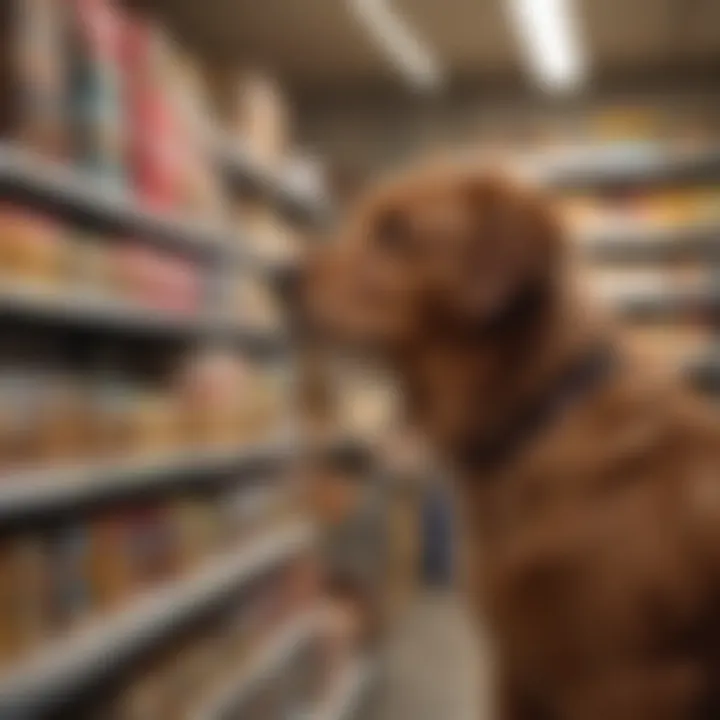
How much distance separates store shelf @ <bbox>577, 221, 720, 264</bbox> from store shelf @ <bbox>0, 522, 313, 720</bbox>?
A: 2741mm

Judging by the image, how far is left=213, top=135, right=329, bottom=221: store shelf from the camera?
3.93m

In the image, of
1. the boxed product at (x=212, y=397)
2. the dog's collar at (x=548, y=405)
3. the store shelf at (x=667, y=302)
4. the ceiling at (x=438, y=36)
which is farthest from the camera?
the store shelf at (x=667, y=302)

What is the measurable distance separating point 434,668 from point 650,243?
93.4 inches

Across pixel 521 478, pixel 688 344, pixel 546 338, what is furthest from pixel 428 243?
pixel 688 344

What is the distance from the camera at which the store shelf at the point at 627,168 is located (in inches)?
237

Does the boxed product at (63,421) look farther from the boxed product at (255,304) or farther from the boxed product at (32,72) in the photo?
the boxed product at (255,304)

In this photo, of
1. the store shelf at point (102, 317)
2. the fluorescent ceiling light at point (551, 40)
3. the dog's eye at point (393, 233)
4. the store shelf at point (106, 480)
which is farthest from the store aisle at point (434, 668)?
the fluorescent ceiling light at point (551, 40)

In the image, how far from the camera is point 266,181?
4316 millimetres

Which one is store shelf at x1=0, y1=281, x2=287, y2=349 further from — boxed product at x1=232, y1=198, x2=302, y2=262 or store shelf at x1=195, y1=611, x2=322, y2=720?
store shelf at x1=195, y1=611, x2=322, y2=720

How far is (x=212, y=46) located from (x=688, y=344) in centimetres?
245

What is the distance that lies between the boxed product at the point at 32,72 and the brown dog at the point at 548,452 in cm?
66

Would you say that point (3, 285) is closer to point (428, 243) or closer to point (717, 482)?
point (428, 243)

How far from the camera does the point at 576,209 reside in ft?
20.3

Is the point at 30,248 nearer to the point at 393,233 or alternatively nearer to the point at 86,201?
the point at 86,201
